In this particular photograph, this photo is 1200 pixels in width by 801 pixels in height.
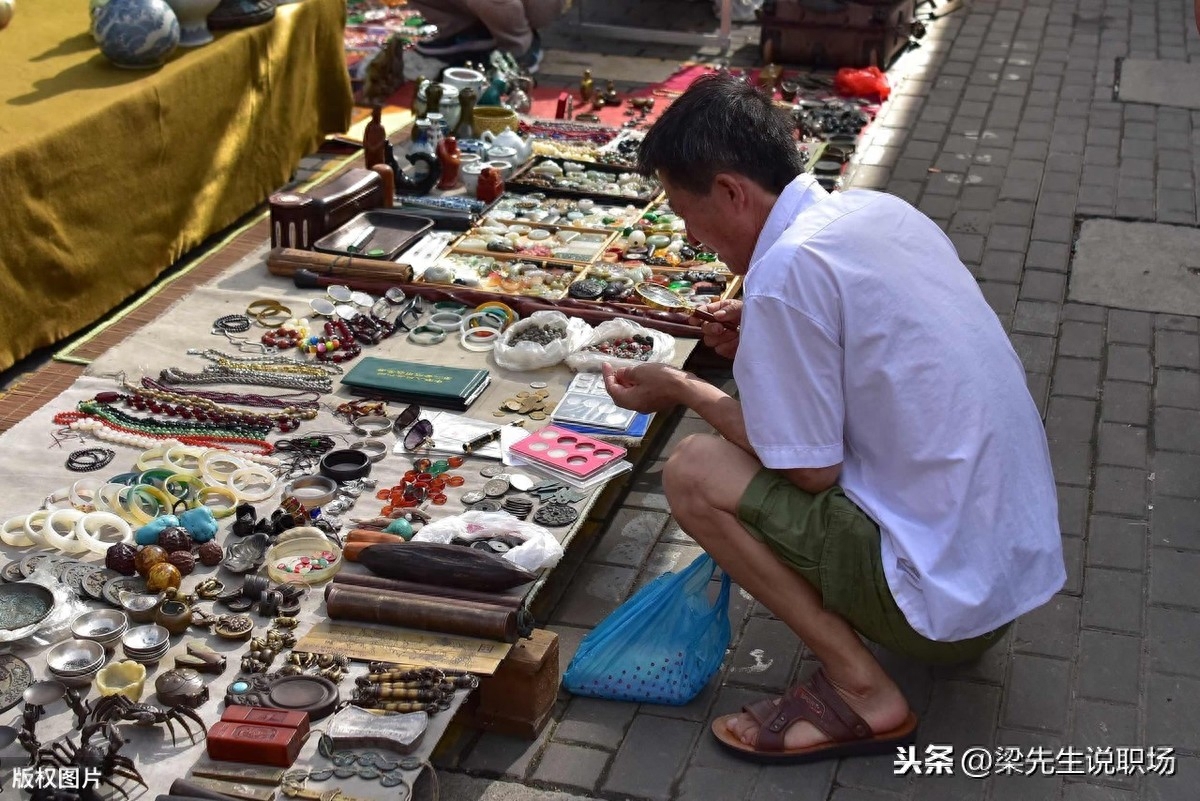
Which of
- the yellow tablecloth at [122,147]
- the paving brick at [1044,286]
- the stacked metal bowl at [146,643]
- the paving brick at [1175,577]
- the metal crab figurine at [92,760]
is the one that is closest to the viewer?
the metal crab figurine at [92,760]

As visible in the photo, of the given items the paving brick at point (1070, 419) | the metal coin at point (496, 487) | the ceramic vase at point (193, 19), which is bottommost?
the paving brick at point (1070, 419)

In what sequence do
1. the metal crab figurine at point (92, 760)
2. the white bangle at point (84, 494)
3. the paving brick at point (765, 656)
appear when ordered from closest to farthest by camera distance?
1. the metal crab figurine at point (92, 760)
2. the paving brick at point (765, 656)
3. the white bangle at point (84, 494)

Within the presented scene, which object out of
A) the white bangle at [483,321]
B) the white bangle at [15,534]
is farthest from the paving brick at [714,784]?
the white bangle at [483,321]

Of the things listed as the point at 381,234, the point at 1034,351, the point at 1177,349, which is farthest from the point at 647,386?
the point at 1177,349

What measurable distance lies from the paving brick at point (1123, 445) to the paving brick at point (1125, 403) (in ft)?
0.18

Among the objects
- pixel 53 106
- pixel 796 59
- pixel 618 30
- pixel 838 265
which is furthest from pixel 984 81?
pixel 838 265

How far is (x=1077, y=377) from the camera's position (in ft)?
16.4

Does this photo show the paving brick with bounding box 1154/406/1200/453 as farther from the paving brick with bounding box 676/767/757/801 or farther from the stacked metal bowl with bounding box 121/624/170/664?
the stacked metal bowl with bounding box 121/624/170/664

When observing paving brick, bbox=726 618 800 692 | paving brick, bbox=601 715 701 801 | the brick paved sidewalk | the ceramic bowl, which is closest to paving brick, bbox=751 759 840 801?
the brick paved sidewalk

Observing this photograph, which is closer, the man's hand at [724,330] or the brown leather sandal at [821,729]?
the brown leather sandal at [821,729]

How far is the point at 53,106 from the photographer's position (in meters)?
5.26

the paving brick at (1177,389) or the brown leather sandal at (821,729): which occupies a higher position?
the brown leather sandal at (821,729)

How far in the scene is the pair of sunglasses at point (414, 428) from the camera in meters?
4.22

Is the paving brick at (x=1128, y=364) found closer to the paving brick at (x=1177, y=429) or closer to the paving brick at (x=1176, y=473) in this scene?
the paving brick at (x=1177, y=429)
